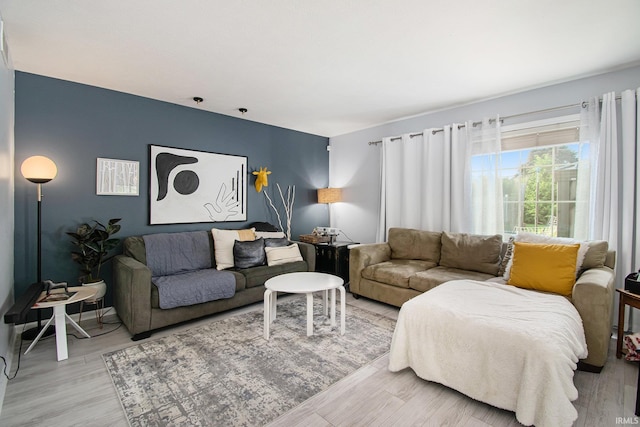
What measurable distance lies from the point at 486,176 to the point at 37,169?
14.8 feet

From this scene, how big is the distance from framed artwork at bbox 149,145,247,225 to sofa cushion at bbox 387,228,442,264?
2.19 metres

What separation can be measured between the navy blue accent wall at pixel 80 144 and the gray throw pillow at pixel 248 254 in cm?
67

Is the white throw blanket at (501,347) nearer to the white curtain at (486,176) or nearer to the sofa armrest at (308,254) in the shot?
the white curtain at (486,176)

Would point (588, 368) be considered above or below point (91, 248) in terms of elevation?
below

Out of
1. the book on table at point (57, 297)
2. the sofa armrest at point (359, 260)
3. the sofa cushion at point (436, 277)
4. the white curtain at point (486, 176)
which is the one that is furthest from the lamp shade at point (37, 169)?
the white curtain at point (486, 176)

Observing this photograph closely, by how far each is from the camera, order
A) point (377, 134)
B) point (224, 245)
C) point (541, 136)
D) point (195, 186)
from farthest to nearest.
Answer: point (377, 134) → point (195, 186) → point (224, 245) → point (541, 136)

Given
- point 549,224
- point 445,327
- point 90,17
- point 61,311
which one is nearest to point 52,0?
point 90,17

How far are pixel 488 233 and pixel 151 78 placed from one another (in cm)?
405

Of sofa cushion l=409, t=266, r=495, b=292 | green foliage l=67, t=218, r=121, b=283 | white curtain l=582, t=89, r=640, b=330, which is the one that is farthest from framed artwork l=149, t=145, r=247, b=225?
white curtain l=582, t=89, r=640, b=330

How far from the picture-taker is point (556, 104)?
309 cm

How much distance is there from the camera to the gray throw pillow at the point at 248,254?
3566 mm

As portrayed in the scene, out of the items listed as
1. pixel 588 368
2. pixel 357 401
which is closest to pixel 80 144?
pixel 357 401

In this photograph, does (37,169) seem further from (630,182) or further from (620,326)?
(630,182)

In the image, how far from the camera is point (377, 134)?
15.6 ft
